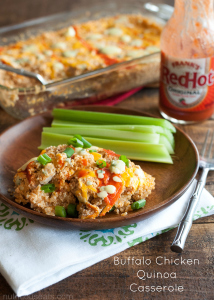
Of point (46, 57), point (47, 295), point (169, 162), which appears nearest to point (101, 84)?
point (46, 57)

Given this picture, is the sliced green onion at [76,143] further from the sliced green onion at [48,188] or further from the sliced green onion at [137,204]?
the sliced green onion at [137,204]

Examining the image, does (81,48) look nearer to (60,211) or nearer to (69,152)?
(69,152)

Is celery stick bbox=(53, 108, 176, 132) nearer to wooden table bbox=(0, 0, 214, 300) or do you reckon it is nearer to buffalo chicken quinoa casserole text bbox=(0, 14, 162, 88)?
buffalo chicken quinoa casserole text bbox=(0, 14, 162, 88)

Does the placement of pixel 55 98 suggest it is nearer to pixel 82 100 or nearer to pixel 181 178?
pixel 82 100

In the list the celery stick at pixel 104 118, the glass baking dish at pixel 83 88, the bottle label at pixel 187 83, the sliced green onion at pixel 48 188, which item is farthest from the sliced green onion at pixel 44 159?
the bottle label at pixel 187 83

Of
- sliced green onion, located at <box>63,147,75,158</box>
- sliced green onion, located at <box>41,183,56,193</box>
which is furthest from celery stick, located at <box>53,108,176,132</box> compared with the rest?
sliced green onion, located at <box>41,183,56,193</box>

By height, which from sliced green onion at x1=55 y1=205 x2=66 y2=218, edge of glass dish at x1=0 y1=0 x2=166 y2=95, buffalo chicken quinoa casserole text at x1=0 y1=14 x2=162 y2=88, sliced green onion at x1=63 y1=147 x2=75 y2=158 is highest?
sliced green onion at x1=63 y1=147 x2=75 y2=158
